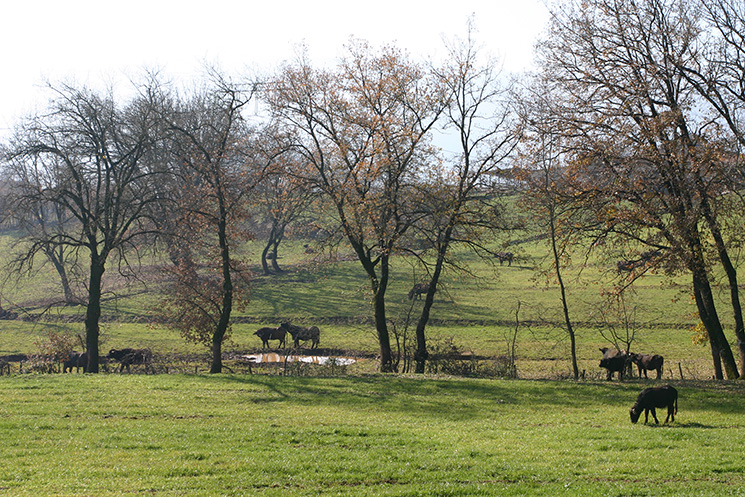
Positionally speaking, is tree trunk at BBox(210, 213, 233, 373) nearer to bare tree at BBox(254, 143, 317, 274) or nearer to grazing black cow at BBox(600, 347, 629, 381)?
bare tree at BBox(254, 143, 317, 274)

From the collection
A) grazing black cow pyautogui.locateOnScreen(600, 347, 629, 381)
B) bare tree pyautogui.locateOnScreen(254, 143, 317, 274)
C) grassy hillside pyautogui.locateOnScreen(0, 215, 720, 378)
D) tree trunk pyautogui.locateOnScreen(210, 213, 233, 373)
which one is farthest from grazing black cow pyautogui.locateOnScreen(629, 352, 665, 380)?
tree trunk pyautogui.locateOnScreen(210, 213, 233, 373)

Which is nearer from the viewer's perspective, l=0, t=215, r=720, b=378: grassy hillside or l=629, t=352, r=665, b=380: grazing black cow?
l=629, t=352, r=665, b=380: grazing black cow

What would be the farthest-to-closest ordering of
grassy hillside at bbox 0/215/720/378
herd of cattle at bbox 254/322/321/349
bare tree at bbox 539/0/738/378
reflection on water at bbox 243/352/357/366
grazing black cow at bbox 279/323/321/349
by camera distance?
herd of cattle at bbox 254/322/321/349
grazing black cow at bbox 279/323/321/349
reflection on water at bbox 243/352/357/366
grassy hillside at bbox 0/215/720/378
bare tree at bbox 539/0/738/378

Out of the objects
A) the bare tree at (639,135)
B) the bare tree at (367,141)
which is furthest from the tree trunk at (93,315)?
the bare tree at (639,135)

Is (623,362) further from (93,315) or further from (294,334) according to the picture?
(93,315)

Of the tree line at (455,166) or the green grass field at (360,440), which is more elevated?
the tree line at (455,166)

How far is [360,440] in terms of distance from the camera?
12594 mm

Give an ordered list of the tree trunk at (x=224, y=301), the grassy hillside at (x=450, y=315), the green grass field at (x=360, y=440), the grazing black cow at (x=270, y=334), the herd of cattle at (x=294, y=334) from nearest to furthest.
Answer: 1. the green grass field at (x=360, y=440)
2. the tree trunk at (x=224, y=301)
3. the grassy hillside at (x=450, y=315)
4. the herd of cattle at (x=294, y=334)
5. the grazing black cow at (x=270, y=334)

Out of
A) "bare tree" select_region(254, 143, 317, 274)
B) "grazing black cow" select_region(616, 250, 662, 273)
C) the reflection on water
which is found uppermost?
"bare tree" select_region(254, 143, 317, 274)

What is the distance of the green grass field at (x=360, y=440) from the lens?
9.55 m

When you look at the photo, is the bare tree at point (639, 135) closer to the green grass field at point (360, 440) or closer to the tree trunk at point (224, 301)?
the green grass field at point (360, 440)

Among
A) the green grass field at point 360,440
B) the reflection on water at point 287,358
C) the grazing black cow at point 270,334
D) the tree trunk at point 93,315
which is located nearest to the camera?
the green grass field at point 360,440

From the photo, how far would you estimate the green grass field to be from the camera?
9.55m

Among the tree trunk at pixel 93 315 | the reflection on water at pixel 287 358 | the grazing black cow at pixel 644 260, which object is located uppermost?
the grazing black cow at pixel 644 260
